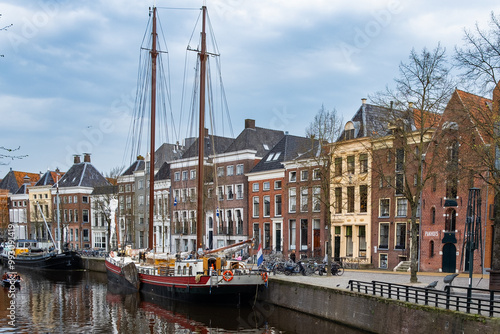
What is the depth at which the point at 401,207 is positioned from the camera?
4034 cm

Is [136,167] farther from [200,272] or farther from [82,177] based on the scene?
[200,272]

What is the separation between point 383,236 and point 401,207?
304 centimetres

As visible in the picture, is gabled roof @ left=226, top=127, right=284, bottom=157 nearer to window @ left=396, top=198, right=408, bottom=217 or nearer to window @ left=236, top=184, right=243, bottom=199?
window @ left=236, top=184, right=243, bottom=199

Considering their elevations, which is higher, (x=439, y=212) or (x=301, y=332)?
(x=439, y=212)

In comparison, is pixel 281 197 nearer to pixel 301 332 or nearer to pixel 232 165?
pixel 232 165

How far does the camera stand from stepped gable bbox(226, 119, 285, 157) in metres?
58.8

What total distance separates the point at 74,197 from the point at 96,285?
1679 inches

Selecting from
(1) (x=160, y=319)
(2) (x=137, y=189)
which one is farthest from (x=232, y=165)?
(1) (x=160, y=319)

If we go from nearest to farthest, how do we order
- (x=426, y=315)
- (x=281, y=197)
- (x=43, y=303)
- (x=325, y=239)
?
(x=426, y=315), (x=43, y=303), (x=325, y=239), (x=281, y=197)

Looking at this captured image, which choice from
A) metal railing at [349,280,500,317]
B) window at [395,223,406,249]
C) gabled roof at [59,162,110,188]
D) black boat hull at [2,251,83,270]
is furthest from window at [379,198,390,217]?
gabled roof at [59,162,110,188]

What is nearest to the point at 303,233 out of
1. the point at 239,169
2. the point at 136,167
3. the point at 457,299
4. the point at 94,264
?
the point at 239,169

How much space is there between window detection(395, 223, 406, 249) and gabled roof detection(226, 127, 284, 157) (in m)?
22.0

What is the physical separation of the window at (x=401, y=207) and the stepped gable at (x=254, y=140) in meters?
21.3

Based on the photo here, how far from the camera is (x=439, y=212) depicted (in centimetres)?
3712
